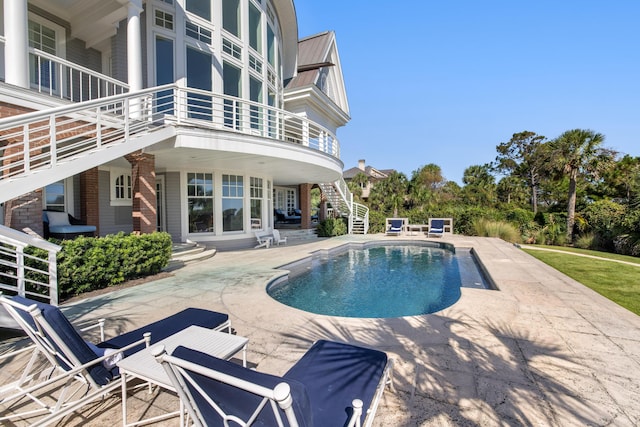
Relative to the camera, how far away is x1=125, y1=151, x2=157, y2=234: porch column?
9.20 meters

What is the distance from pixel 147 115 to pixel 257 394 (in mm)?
8923

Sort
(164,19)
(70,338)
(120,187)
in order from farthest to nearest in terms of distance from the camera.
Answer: (120,187) < (164,19) < (70,338)

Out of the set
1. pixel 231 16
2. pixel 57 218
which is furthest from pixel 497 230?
pixel 57 218

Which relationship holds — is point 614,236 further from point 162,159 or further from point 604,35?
point 162,159

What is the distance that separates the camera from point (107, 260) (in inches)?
273

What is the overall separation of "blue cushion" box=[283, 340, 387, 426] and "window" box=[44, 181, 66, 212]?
10923 millimetres

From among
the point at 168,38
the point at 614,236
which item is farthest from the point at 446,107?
the point at 168,38

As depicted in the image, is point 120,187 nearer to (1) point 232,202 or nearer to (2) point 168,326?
(1) point 232,202

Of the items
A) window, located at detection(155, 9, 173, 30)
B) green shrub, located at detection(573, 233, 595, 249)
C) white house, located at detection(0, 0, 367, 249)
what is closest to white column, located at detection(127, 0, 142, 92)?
white house, located at detection(0, 0, 367, 249)

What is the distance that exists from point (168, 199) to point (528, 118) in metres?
44.3

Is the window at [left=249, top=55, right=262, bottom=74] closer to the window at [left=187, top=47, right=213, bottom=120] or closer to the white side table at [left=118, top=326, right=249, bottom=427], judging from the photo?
the window at [left=187, top=47, right=213, bottom=120]

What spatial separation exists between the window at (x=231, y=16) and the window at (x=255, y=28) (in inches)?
29.2

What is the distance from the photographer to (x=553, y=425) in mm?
2506

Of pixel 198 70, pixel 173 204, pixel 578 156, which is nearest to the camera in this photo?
pixel 198 70
